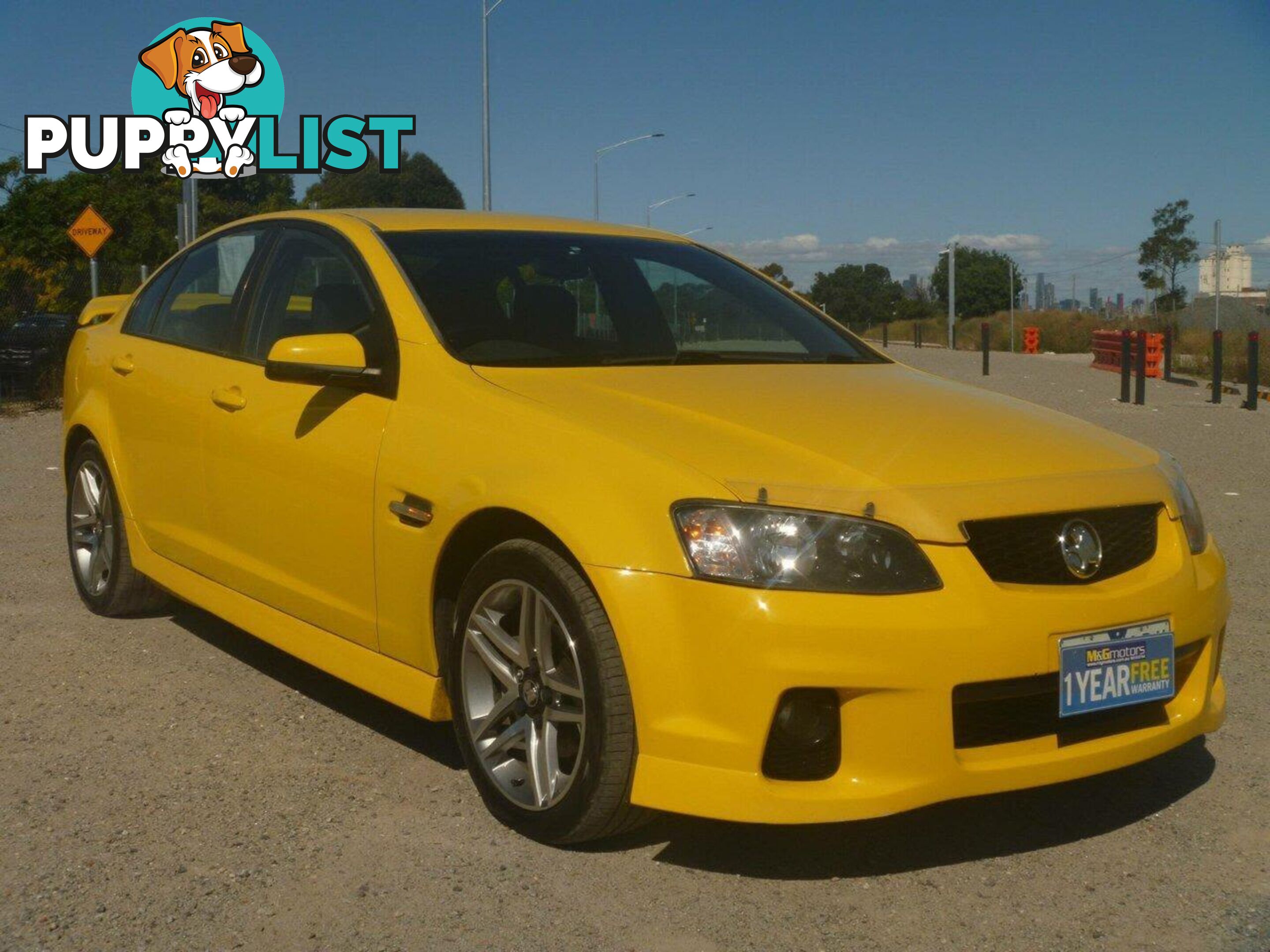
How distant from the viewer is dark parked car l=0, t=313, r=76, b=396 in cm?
1939

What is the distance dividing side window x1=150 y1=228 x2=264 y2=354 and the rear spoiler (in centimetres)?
89

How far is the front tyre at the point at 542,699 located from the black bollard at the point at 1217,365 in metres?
17.4

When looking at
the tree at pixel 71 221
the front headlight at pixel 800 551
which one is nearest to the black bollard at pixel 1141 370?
the tree at pixel 71 221

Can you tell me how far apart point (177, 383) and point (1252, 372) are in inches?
668

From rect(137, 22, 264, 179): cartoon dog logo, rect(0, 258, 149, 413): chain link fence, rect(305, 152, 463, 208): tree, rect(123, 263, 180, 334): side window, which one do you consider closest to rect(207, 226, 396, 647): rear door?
rect(123, 263, 180, 334): side window

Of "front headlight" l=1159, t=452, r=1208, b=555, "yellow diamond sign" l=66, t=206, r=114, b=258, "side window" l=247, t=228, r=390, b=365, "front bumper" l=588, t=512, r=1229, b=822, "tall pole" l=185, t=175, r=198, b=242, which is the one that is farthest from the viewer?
"tall pole" l=185, t=175, r=198, b=242

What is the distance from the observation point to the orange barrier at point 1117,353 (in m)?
29.3

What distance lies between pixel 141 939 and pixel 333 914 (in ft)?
1.29

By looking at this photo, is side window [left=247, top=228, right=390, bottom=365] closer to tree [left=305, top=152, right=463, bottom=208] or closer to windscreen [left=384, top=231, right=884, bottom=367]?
windscreen [left=384, top=231, right=884, bottom=367]

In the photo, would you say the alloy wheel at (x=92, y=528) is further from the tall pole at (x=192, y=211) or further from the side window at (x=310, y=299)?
the tall pole at (x=192, y=211)

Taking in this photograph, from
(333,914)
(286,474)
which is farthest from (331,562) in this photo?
(333,914)

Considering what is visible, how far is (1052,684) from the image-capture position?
3145mm

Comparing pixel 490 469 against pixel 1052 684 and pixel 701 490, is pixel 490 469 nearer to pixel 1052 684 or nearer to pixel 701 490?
pixel 701 490

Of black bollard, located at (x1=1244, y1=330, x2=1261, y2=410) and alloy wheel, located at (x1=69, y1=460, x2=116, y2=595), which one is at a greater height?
black bollard, located at (x1=1244, y1=330, x2=1261, y2=410)
